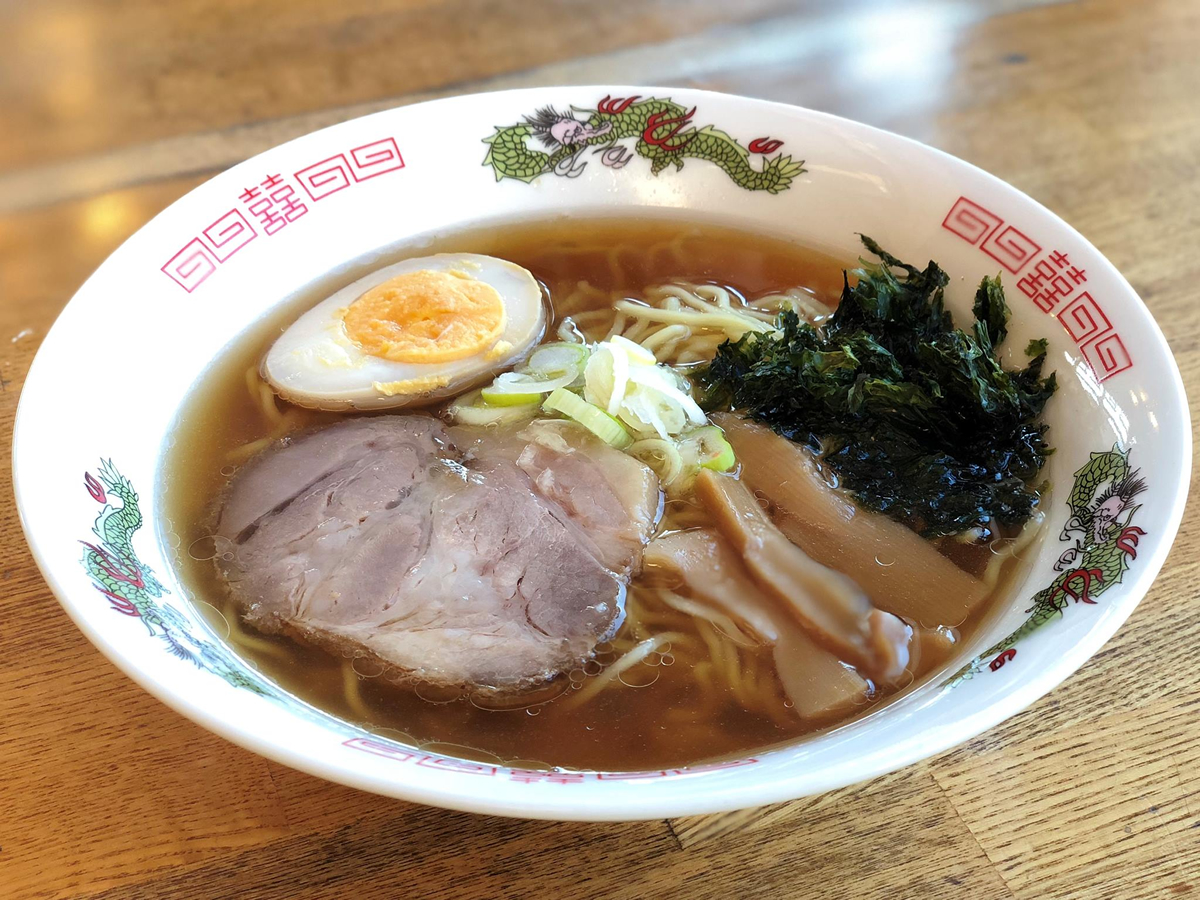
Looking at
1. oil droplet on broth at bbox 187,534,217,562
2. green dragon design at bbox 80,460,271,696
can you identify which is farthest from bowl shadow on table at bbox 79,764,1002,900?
oil droplet on broth at bbox 187,534,217,562

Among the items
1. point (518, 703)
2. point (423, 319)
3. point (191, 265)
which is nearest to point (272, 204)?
point (191, 265)

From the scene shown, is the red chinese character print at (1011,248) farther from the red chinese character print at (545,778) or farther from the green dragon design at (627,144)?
the red chinese character print at (545,778)

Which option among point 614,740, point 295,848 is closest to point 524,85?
point 614,740

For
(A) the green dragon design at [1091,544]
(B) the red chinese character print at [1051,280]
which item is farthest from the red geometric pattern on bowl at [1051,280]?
(A) the green dragon design at [1091,544]

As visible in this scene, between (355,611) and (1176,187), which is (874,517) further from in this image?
(1176,187)

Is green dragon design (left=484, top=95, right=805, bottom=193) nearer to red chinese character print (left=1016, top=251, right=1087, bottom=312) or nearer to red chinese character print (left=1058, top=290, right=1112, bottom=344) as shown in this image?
red chinese character print (left=1016, top=251, right=1087, bottom=312)

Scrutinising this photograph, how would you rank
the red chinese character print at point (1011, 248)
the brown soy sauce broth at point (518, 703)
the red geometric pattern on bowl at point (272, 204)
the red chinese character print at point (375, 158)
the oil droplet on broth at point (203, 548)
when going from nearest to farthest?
1. the brown soy sauce broth at point (518, 703)
2. the oil droplet on broth at point (203, 548)
3. the red chinese character print at point (1011, 248)
4. the red geometric pattern on bowl at point (272, 204)
5. the red chinese character print at point (375, 158)
